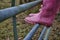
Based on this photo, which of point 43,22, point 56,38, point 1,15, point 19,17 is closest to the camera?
point 1,15

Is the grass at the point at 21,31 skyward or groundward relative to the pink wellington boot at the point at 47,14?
groundward

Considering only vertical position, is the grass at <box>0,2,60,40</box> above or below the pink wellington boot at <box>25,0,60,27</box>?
below

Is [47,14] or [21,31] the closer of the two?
[47,14]

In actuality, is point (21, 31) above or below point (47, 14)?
below

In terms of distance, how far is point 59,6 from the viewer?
4.54 feet

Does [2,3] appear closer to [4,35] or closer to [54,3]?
[4,35]

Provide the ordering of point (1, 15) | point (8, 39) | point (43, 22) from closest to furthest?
1. point (1, 15)
2. point (43, 22)
3. point (8, 39)

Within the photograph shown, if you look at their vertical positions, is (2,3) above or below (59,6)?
below

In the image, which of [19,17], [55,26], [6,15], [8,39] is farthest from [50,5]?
[19,17]

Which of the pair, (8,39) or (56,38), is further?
(56,38)

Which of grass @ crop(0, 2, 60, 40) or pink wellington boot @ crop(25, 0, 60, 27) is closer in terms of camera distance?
pink wellington boot @ crop(25, 0, 60, 27)

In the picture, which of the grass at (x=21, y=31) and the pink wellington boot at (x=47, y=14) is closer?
the pink wellington boot at (x=47, y=14)

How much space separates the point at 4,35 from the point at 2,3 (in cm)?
122

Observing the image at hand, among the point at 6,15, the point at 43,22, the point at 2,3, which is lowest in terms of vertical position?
the point at 2,3
